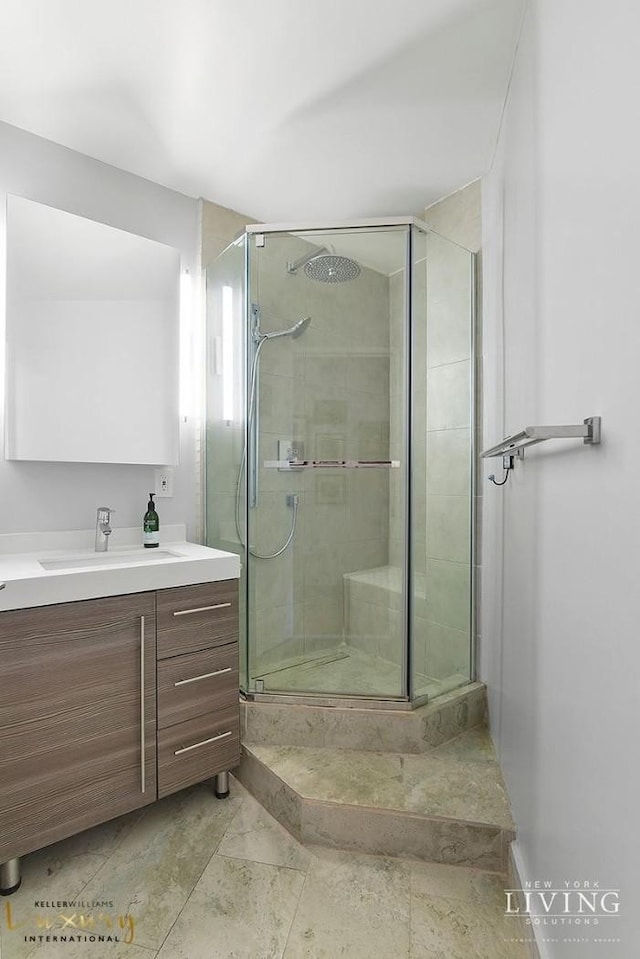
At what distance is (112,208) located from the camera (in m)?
2.06

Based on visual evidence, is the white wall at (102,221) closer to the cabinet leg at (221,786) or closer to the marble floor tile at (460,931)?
the cabinet leg at (221,786)

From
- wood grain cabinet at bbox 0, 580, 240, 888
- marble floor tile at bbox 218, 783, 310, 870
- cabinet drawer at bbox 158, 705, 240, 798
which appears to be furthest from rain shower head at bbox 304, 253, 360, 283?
marble floor tile at bbox 218, 783, 310, 870

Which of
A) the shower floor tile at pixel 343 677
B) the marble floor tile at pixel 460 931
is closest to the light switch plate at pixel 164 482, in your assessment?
the shower floor tile at pixel 343 677

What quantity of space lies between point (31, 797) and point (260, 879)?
2.29ft

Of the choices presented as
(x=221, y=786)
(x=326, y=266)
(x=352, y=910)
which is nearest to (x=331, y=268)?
(x=326, y=266)

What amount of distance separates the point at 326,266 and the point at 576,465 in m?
1.45

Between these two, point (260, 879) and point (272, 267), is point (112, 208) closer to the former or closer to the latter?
point (272, 267)

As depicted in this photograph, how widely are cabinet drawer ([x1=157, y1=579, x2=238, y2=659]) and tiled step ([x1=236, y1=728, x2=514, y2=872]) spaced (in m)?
0.49

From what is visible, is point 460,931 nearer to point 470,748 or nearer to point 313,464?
point 470,748

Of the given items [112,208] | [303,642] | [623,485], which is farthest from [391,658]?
[112,208]

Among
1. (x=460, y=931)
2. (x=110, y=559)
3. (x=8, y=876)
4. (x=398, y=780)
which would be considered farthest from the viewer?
(x=110, y=559)

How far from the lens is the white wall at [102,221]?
6.02 feet

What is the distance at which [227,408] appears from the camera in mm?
2166

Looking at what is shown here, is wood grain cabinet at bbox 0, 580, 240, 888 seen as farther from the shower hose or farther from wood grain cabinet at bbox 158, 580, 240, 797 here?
the shower hose
